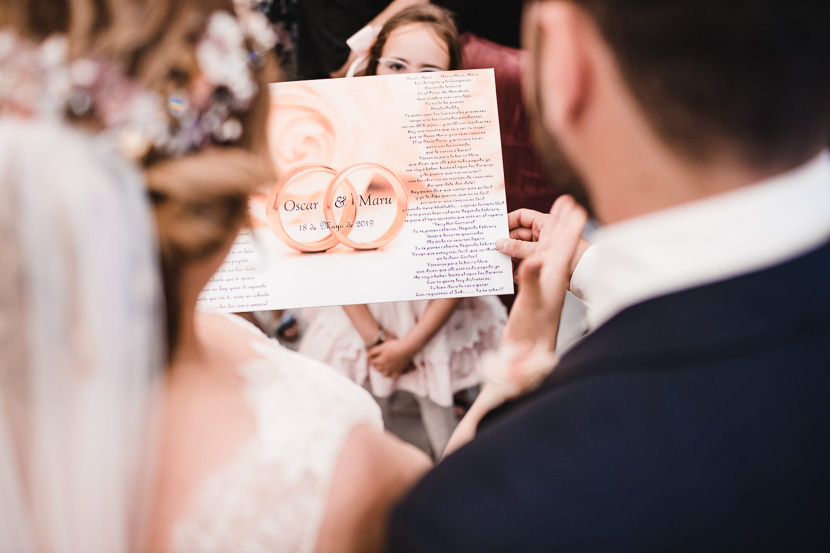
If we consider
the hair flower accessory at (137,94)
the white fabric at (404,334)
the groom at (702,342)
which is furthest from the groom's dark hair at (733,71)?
the white fabric at (404,334)

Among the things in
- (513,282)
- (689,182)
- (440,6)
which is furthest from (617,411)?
(440,6)

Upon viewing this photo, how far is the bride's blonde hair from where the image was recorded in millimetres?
477

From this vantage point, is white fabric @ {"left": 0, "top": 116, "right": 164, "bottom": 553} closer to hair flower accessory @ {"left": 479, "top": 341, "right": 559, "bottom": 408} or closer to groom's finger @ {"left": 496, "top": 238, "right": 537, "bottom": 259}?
hair flower accessory @ {"left": 479, "top": 341, "right": 559, "bottom": 408}

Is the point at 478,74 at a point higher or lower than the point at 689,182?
higher

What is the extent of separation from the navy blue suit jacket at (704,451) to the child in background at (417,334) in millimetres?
729

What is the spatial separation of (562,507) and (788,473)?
6.6 inches

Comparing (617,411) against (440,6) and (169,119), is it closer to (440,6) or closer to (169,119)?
(169,119)

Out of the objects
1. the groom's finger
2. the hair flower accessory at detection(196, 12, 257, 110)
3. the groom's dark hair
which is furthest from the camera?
the groom's finger

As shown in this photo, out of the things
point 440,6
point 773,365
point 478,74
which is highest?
point 440,6

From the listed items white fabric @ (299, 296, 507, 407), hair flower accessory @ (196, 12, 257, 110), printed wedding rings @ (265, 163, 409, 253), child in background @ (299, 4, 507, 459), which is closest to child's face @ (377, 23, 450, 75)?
child in background @ (299, 4, 507, 459)

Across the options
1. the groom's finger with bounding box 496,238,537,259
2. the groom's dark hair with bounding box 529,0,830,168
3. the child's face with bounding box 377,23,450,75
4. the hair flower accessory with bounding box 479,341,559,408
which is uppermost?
the child's face with bounding box 377,23,450,75

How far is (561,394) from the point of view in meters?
0.44

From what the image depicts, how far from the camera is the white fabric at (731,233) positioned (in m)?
0.40

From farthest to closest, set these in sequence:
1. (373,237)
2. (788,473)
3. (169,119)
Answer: (373,237)
(169,119)
(788,473)
